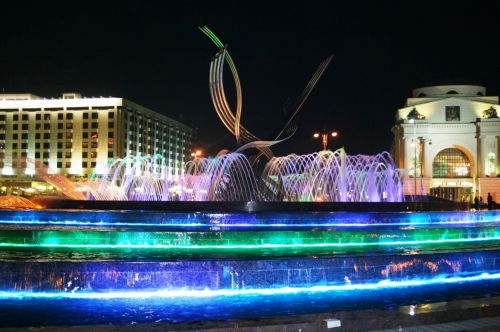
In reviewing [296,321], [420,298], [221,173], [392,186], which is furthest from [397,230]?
[392,186]

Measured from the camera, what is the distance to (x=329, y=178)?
4412 centimetres

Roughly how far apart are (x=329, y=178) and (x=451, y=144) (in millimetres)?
40330

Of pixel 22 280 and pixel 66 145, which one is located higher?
pixel 66 145

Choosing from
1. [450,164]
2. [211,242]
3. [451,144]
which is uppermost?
[451,144]

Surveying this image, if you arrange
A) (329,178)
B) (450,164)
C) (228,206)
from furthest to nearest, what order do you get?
1. (450,164)
2. (329,178)
3. (228,206)

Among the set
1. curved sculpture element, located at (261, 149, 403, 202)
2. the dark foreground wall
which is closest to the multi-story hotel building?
curved sculpture element, located at (261, 149, 403, 202)

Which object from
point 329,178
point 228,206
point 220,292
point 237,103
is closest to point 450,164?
point 329,178

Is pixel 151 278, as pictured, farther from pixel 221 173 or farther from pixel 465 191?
pixel 465 191

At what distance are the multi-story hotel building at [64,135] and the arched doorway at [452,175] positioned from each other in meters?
63.2

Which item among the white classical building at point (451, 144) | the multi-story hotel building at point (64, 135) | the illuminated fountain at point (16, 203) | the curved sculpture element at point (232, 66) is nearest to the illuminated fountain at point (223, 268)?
the illuminated fountain at point (16, 203)

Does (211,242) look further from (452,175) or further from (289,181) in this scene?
(452,175)

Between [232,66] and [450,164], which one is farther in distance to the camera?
[450,164]

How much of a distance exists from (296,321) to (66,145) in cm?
11242

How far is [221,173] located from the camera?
37531 millimetres
